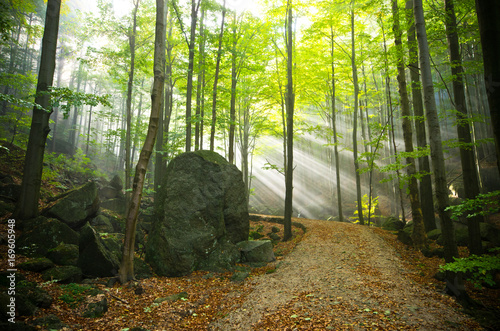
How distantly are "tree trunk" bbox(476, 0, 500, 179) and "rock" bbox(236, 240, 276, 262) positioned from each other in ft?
24.7

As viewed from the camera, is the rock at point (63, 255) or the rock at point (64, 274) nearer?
the rock at point (64, 274)

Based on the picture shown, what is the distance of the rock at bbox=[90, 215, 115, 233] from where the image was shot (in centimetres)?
962

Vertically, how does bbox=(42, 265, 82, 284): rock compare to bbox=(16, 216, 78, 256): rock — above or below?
below

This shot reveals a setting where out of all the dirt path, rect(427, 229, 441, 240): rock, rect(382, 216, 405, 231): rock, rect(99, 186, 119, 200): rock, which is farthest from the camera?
rect(99, 186, 119, 200): rock

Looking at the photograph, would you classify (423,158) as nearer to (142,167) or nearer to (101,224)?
(142,167)

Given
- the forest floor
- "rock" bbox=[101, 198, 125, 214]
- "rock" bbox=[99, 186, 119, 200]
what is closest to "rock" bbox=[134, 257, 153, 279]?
the forest floor

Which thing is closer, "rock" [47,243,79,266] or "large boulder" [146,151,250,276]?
"rock" [47,243,79,266]

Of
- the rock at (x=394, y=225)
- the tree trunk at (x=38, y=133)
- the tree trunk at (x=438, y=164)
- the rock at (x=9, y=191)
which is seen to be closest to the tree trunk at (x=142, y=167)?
the tree trunk at (x=38, y=133)

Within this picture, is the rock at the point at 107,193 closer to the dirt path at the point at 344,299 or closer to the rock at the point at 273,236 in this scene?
the rock at the point at 273,236

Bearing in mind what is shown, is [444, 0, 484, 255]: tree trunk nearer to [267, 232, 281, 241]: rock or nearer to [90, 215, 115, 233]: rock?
[267, 232, 281, 241]: rock

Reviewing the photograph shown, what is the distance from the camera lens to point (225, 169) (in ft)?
32.0

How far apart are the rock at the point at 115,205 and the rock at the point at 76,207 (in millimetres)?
4641

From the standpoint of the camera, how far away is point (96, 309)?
177 inches

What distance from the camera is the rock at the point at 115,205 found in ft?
45.1
